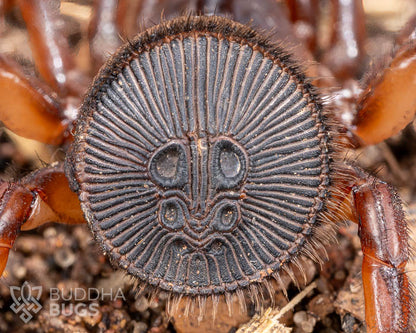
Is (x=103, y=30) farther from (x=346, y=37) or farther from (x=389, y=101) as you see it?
(x=389, y=101)

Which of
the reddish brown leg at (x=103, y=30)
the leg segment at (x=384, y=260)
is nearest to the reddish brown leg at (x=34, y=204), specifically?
the reddish brown leg at (x=103, y=30)

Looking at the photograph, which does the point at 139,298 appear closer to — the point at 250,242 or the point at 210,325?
the point at 210,325

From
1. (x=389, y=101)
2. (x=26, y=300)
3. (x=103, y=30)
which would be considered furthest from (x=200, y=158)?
(x=26, y=300)

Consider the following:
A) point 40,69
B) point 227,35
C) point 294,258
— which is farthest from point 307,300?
point 40,69

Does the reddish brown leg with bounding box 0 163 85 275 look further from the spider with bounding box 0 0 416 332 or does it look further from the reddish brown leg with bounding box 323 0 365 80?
the reddish brown leg with bounding box 323 0 365 80

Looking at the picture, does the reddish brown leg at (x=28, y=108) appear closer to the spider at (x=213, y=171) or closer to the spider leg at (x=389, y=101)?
the spider at (x=213, y=171)

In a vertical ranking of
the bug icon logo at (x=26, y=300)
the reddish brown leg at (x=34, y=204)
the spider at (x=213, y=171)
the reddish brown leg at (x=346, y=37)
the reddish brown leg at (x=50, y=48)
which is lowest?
the bug icon logo at (x=26, y=300)
